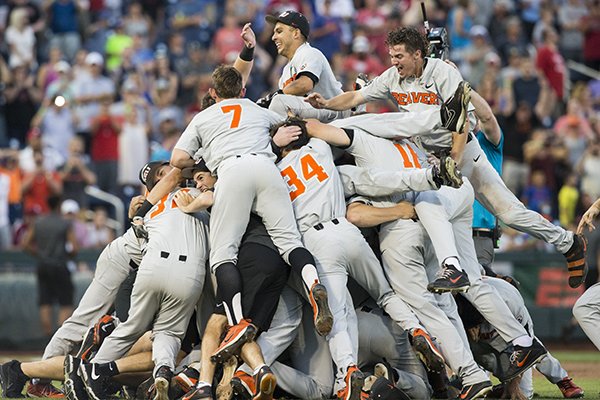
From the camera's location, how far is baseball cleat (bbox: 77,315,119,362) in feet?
33.6

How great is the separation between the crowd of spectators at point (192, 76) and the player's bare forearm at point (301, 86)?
→ 5.45 meters

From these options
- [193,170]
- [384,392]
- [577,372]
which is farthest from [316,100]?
[577,372]

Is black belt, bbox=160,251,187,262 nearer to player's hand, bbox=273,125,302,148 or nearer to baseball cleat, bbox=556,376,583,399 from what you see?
player's hand, bbox=273,125,302,148

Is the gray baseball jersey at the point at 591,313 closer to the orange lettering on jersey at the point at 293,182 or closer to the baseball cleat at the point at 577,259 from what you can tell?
the baseball cleat at the point at 577,259

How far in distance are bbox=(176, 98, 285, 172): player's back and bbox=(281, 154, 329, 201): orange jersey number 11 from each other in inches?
7.6

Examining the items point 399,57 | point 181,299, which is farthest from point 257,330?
point 399,57

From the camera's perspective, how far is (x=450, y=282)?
362 inches

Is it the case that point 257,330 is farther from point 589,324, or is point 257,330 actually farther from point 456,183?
point 589,324

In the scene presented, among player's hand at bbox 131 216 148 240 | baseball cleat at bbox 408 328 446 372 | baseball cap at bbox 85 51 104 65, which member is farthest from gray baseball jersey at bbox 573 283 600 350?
baseball cap at bbox 85 51 104 65

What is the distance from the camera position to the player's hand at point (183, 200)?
392 inches

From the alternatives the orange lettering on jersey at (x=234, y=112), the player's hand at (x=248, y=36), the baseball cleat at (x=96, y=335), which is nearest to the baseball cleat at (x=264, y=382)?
the baseball cleat at (x=96, y=335)

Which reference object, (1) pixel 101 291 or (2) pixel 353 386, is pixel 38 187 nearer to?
(1) pixel 101 291

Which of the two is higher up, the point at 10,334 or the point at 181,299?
the point at 181,299

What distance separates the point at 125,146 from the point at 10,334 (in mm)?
3403
